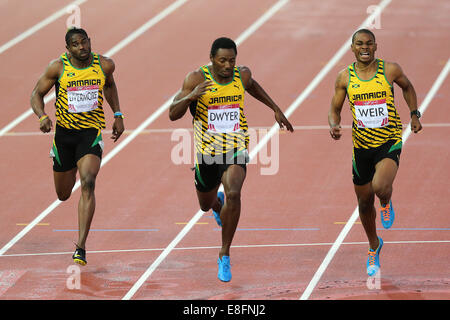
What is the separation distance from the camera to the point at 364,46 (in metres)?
8.64

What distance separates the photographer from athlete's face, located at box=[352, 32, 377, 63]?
859cm

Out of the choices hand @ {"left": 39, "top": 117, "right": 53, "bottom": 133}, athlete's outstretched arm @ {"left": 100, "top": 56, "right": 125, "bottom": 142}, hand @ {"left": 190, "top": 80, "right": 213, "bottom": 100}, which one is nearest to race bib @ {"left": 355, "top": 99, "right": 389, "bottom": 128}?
hand @ {"left": 190, "top": 80, "right": 213, "bottom": 100}

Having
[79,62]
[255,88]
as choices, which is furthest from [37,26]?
[255,88]

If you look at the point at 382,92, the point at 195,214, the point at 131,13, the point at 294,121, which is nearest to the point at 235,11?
the point at 131,13

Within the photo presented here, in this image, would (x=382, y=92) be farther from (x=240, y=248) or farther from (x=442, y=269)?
(x=240, y=248)

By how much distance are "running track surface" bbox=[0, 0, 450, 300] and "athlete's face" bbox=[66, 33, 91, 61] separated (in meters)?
2.10

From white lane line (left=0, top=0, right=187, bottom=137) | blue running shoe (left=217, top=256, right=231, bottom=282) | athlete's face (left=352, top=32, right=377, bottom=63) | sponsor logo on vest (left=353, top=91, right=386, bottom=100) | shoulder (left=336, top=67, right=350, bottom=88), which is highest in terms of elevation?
white lane line (left=0, top=0, right=187, bottom=137)

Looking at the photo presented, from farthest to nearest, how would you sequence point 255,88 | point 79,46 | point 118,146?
point 118,146 → point 79,46 → point 255,88

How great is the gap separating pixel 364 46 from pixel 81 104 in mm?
2713

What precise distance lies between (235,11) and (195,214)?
37.7ft

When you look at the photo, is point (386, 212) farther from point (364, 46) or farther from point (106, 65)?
point (106, 65)

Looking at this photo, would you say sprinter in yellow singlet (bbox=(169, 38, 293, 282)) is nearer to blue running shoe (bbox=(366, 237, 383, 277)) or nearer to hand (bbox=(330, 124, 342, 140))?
hand (bbox=(330, 124, 342, 140))

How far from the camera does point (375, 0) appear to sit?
75.7ft

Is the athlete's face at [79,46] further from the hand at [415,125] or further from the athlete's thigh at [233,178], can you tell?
the hand at [415,125]
